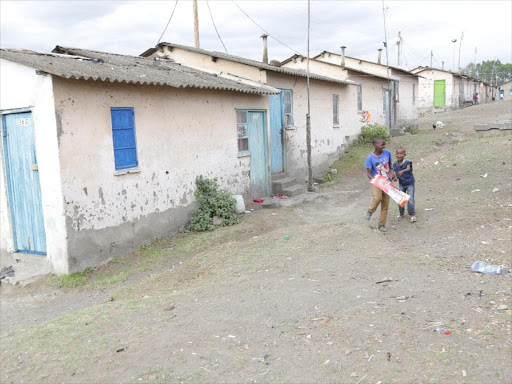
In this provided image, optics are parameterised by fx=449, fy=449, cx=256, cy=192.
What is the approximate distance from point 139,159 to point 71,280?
2482 mm

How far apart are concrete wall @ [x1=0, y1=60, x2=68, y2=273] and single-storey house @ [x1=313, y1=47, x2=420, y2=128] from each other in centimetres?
2041

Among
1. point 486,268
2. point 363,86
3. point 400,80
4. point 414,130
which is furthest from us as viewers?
point 400,80

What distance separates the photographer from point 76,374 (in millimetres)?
3623

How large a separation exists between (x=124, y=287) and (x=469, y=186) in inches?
322

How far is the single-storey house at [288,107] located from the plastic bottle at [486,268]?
762 centimetres

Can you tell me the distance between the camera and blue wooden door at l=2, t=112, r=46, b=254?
7.15m

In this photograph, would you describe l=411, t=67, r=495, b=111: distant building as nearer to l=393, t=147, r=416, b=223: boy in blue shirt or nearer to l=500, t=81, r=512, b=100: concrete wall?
l=500, t=81, r=512, b=100: concrete wall

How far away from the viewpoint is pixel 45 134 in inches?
268

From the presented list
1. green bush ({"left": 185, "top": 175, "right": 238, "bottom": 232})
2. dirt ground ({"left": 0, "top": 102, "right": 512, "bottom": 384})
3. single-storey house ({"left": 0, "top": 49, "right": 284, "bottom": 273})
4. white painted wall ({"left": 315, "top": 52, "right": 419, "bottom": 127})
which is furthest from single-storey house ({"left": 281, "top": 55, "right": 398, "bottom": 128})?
dirt ground ({"left": 0, "top": 102, "right": 512, "bottom": 384})

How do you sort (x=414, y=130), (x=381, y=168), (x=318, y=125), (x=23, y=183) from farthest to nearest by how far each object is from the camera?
(x=414, y=130), (x=318, y=125), (x=381, y=168), (x=23, y=183)

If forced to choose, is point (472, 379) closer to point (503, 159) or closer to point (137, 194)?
point (137, 194)

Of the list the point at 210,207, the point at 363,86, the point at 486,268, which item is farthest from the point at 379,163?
the point at 363,86

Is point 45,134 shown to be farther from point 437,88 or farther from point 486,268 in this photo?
point 437,88

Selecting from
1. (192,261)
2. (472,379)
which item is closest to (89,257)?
(192,261)
